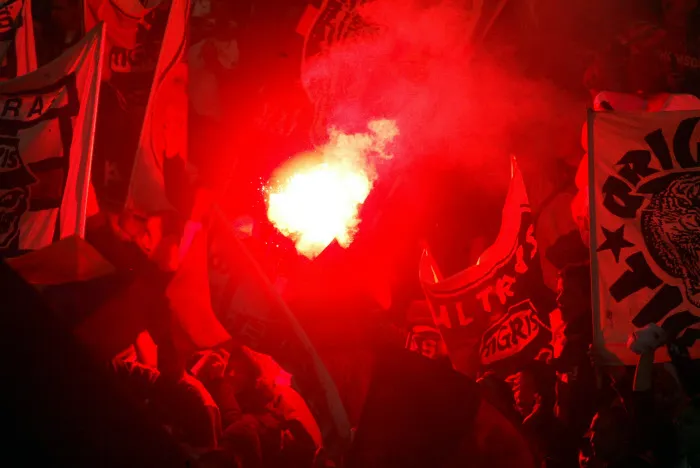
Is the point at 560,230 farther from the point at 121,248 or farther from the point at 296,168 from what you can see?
the point at 121,248

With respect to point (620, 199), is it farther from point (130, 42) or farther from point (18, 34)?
point (18, 34)

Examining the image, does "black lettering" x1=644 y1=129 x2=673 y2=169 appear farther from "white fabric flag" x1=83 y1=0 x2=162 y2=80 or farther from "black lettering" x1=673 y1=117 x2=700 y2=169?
"white fabric flag" x1=83 y1=0 x2=162 y2=80

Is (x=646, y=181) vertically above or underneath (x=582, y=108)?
underneath

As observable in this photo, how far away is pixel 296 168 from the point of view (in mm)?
9375

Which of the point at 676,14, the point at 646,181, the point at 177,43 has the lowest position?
the point at 646,181

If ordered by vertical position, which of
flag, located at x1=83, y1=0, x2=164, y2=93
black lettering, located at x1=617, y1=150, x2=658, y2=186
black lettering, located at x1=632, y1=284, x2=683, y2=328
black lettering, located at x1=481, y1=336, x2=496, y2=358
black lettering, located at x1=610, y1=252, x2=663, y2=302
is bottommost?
black lettering, located at x1=632, y1=284, x2=683, y2=328

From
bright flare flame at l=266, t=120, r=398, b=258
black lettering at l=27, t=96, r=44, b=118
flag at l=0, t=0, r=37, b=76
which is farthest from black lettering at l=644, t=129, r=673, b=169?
flag at l=0, t=0, r=37, b=76

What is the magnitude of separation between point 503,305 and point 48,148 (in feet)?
14.0

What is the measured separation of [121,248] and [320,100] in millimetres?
3603

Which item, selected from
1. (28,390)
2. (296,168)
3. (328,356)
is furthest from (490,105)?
(28,390)

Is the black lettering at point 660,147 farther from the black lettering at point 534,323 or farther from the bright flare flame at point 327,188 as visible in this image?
the bright flare flame at point 327,188

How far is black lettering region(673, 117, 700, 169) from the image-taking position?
17.4 feet

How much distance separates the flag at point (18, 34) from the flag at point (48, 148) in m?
1.11

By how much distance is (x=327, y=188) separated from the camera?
30.2ft
